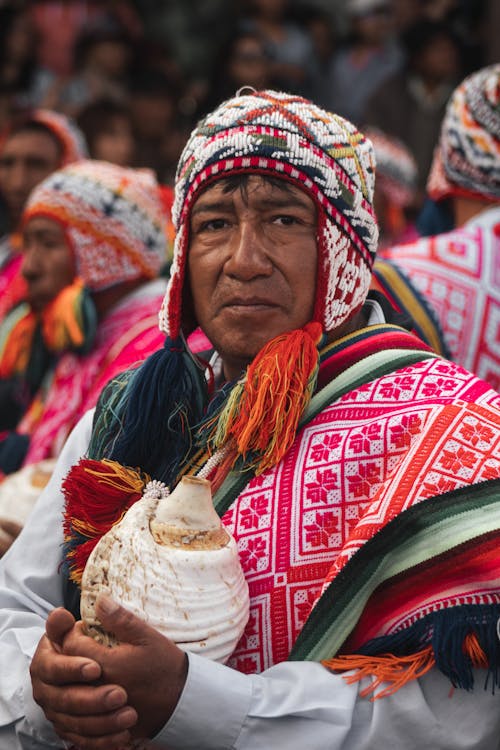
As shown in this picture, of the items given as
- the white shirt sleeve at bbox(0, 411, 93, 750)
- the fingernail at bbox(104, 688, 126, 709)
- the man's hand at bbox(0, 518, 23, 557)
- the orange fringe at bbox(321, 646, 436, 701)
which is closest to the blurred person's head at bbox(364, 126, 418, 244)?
the man's hand at bbox(0, 518, 23, 557)

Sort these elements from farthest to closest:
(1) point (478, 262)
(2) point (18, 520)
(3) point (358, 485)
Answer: (1) point (478, 262) → (2) point (18, 520) → (3) point (358, 485)

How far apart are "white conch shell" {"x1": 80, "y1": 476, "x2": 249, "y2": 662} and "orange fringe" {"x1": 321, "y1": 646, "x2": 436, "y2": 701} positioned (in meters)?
0.24

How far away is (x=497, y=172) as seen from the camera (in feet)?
14.3

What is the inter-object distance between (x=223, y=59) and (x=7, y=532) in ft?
21.2

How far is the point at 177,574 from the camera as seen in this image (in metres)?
2.11

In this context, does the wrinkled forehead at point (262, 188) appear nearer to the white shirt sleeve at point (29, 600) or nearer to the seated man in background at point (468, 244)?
the white shirt sleeve at point (29, 600)

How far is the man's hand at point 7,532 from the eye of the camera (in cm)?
340

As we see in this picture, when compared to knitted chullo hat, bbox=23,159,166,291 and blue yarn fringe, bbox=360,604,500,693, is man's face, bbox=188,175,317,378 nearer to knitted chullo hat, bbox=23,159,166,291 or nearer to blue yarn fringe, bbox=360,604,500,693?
blue yarn fringe, bbox=360,604,500,693

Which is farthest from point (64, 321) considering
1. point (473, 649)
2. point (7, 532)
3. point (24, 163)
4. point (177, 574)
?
point (473, 649)

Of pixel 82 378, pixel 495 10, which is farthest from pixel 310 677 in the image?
pixel 495 10

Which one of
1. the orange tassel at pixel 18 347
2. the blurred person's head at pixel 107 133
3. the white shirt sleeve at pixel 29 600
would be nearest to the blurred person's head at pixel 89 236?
the orange tassel at pixel 18 347

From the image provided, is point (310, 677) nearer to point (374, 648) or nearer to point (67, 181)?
point (374, 648)

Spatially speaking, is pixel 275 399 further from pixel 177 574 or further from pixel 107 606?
pixel 107 606

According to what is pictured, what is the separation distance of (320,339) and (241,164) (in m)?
0.43
